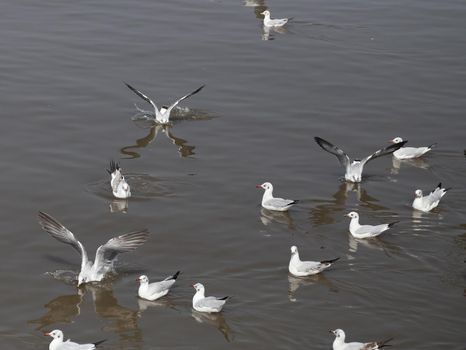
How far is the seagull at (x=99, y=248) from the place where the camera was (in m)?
16.5

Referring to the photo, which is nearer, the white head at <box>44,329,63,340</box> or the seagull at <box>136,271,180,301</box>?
the white head at <box>44,329,63,340</box>

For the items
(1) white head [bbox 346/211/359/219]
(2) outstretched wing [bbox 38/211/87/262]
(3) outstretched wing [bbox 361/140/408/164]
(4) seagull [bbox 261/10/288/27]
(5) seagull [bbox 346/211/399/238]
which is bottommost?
(5) seagull [bbox 346/211/399/238]

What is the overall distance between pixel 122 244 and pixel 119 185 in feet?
10.0

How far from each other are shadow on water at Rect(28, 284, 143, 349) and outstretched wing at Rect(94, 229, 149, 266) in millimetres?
479

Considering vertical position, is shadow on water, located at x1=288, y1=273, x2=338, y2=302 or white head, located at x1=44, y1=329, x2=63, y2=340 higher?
white head, located at x1=44, y1=329, x2=63, y2=340

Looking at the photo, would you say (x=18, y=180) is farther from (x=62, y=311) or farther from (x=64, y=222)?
(x=62, y=311)

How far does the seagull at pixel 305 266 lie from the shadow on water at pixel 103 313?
259 cm

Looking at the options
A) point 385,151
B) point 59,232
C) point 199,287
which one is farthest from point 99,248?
point 385,151

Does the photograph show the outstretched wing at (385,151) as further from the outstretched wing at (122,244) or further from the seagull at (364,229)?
the outstretched wing at (122,244)

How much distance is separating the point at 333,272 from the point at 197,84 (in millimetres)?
9466

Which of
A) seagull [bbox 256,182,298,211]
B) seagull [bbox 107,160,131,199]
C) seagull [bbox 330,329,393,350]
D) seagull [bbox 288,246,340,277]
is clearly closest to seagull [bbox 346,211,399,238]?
seagull [bbox 256,182,298,211]

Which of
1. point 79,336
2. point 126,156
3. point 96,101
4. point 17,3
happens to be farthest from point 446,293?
point 17,3

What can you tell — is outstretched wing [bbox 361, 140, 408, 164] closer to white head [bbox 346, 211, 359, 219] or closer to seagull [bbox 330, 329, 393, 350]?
white head [bbox 346, 211, 359, 219]

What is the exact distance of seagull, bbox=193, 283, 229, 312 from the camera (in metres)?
15.5
